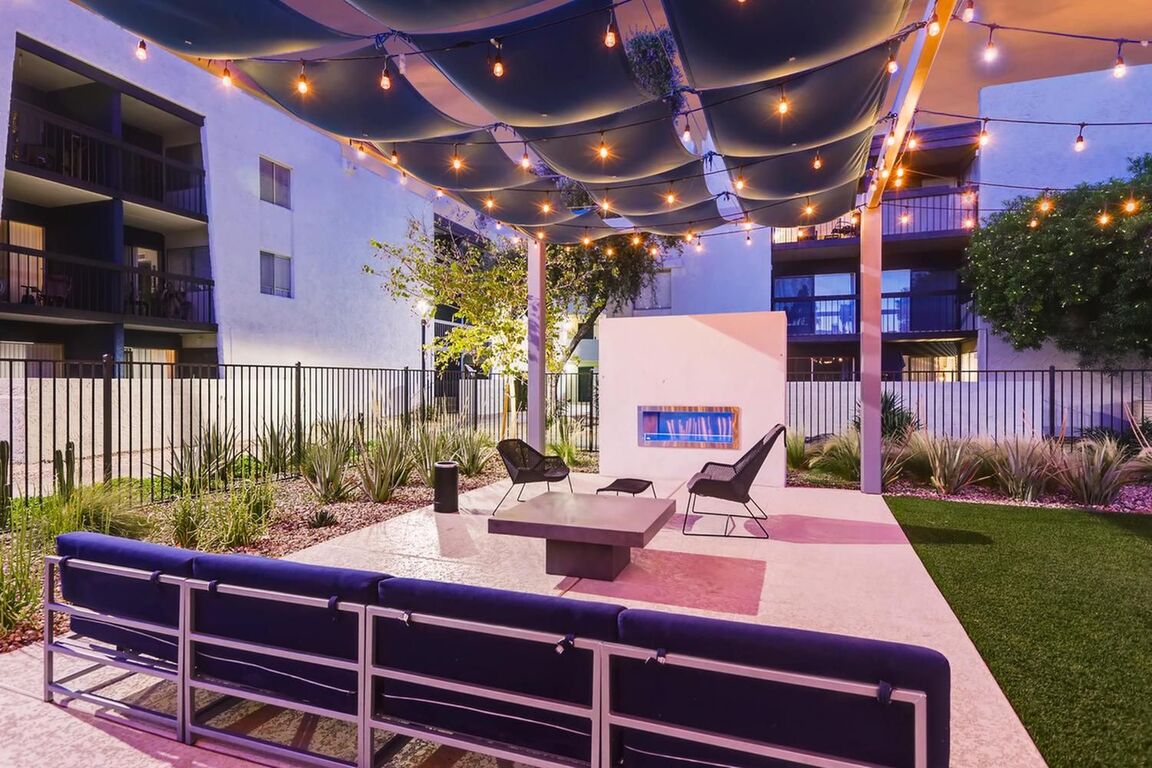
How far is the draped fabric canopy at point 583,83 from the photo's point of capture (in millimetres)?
3773

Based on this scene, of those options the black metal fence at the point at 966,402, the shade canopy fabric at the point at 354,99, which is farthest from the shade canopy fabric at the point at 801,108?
the black metal fence at the point at 966,402

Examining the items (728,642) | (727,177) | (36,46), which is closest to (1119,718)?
(728,642)

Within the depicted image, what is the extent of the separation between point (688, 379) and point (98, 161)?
46.7 feet

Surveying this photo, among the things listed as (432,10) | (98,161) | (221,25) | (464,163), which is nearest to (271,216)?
(98,161)

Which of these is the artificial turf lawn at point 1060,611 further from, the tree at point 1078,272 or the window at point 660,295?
the window at point 660,295

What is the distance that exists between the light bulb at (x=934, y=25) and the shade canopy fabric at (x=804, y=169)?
176 centimetres

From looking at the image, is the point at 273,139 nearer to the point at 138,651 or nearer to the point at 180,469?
the point at 180,469

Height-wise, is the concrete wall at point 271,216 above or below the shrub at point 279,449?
above

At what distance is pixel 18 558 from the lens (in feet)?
13.9

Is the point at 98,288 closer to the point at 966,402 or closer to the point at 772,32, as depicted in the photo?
the point at 772,32

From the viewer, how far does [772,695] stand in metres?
1.89

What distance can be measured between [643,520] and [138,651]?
10.6 feet

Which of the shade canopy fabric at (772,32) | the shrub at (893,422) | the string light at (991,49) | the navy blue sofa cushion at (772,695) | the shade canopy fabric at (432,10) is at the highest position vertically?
the string light at (991,49)

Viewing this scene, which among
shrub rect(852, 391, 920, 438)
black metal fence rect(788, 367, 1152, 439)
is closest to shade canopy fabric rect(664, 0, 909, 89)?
shrub rect(852, 391, 920, 438)
